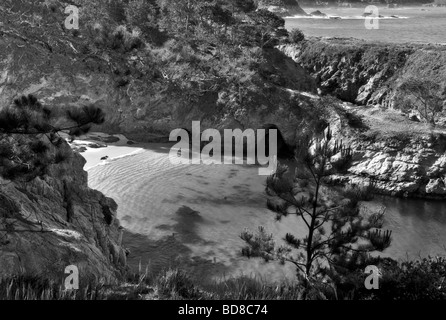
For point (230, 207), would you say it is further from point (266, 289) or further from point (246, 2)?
point (246, 2)

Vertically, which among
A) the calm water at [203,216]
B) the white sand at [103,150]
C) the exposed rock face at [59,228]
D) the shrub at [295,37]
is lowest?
the calm water at [203,216]

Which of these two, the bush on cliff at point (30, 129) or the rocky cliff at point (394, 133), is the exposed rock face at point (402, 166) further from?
the bush on cliff at point (30, 129)

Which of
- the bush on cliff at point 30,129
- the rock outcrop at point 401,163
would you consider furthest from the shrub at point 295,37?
the bush on cliff at point 30,129

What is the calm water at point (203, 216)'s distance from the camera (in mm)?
16391

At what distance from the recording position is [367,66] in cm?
4906

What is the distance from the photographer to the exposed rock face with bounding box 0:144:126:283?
888 centimetres

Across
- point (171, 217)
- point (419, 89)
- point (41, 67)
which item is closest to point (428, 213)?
point (171, 217)

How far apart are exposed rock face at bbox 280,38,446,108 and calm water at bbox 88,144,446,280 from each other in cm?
2439

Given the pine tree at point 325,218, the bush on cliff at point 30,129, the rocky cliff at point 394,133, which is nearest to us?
the bush on cliff at point 30,129

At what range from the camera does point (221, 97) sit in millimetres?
34500

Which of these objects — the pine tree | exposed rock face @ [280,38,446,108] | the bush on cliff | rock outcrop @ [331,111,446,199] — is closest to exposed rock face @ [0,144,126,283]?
the bush on cliff

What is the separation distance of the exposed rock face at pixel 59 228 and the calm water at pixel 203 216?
2445 mm
